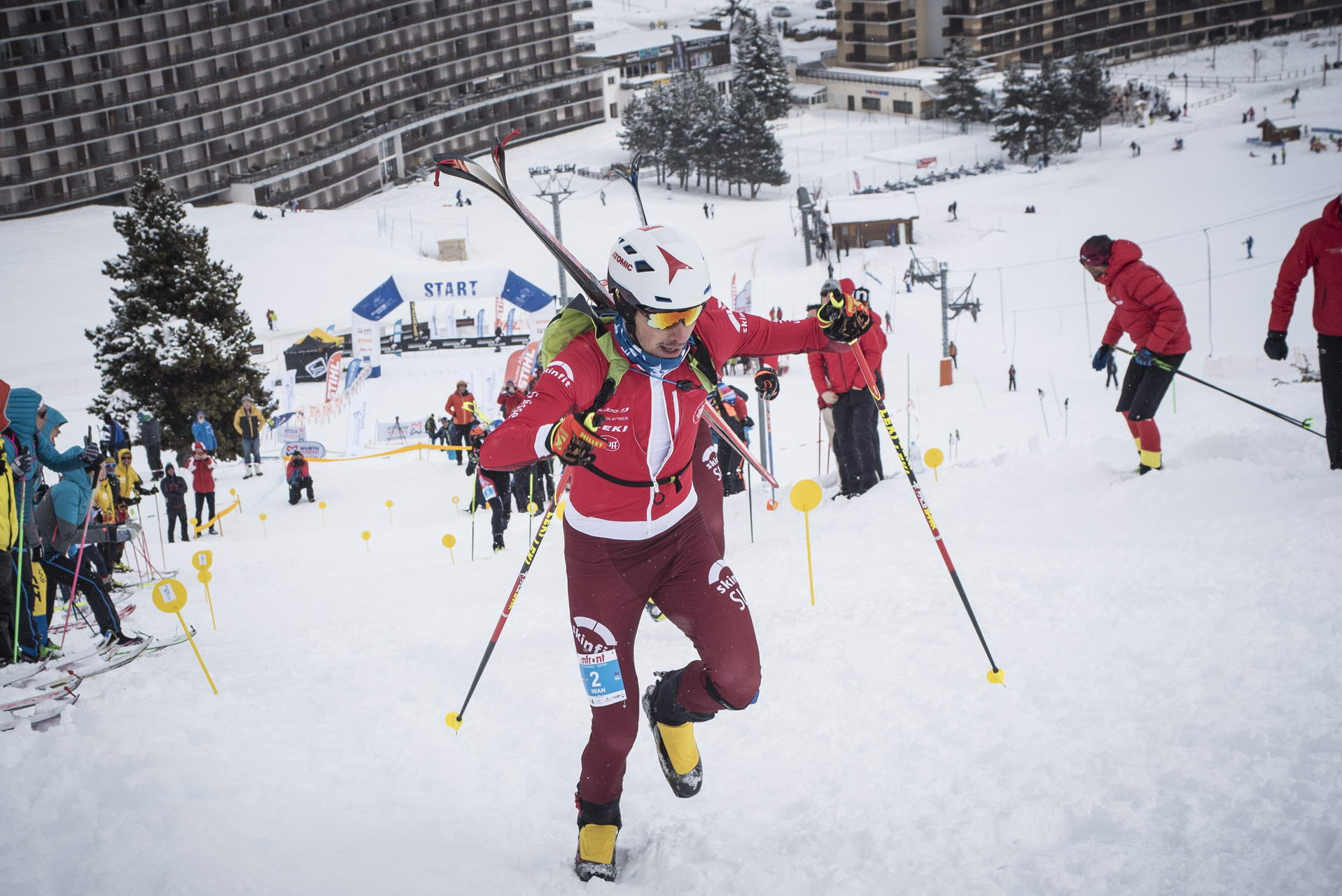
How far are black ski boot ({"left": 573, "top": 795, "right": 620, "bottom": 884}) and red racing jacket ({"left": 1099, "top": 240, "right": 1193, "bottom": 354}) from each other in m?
5.50

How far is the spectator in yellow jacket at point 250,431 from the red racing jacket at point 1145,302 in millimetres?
15614

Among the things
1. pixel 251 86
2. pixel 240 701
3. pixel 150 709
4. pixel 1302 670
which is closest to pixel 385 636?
pixel 240 701

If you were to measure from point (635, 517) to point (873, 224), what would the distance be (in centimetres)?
4540

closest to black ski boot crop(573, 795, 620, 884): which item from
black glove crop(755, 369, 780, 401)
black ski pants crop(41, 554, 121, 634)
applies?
black glove crop(755, 369, 780, 401)

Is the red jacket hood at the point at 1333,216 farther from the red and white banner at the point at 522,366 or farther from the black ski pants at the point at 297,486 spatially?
the red and white banner at the point at 522,366

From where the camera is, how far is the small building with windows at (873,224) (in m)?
46.4

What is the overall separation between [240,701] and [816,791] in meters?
3.29

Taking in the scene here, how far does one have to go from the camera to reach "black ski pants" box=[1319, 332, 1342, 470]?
632 cm

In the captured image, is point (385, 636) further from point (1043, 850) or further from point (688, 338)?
point (1043, 850)

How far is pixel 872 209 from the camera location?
4797 centimetres

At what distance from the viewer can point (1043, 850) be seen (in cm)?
353

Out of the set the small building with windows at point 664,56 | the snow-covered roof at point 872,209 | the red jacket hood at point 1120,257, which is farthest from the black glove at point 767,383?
the small building with windows at point 664,56

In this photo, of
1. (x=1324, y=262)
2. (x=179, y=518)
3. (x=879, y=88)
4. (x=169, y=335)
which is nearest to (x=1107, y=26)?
(x=879, y=88)

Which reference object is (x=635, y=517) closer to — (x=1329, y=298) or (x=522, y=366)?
(x=1329, y=298)
